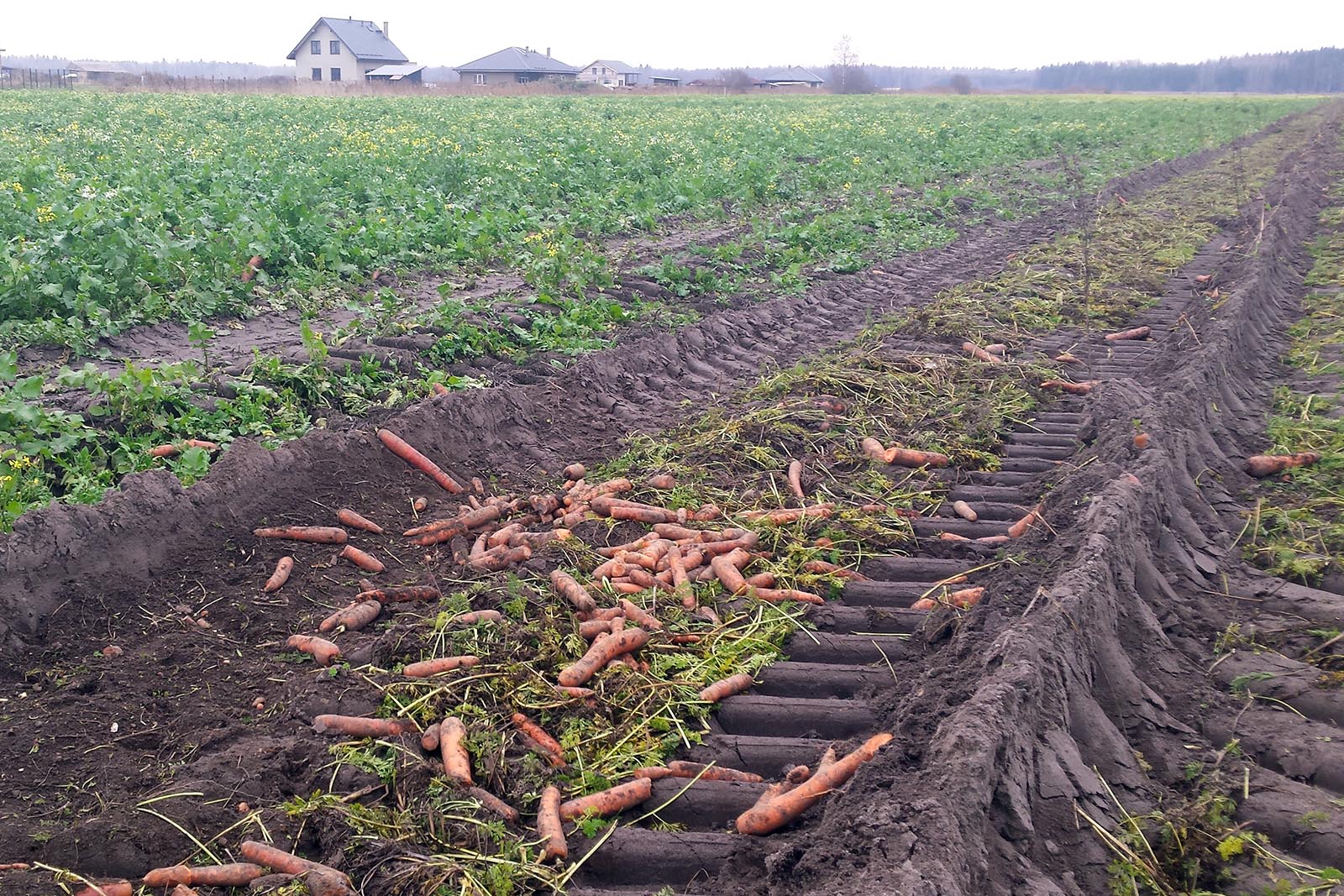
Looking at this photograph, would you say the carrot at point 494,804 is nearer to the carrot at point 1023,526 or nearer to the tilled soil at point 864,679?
the tilled soil at point 864,679

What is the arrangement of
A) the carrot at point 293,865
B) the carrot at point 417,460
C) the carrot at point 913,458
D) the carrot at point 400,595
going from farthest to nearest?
the carrot at point 417,460 < the carrot at point 913,458 < the carrot at point 400,595 < the carrot at point 293,865

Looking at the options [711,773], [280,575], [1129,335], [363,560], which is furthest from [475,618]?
[1129,335]

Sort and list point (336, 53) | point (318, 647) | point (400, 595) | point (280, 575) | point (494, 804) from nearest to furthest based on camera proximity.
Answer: point (494, 804)
point (318, 647)
point (400, 595)
point (280, 575)
point (336, 53)

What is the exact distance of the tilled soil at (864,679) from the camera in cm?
337

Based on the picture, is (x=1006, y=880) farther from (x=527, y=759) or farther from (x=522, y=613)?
(x=522, y=613)

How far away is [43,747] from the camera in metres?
4.07

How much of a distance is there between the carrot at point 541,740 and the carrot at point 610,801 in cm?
24

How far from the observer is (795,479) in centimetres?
642

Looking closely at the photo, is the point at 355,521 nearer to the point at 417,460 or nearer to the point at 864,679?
the point at 417,460

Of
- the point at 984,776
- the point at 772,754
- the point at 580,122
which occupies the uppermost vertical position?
the point at 580,122

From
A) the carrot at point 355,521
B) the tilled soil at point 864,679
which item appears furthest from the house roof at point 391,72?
the carrot at point 355,521

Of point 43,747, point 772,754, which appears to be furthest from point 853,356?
point 43,747

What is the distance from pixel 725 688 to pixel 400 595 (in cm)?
197

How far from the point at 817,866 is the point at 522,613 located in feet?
7.14
